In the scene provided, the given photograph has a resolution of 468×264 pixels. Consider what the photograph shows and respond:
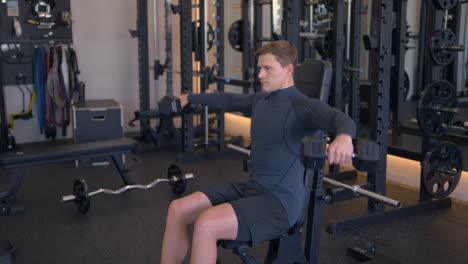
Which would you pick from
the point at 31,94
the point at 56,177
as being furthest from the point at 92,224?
the point at 31,94

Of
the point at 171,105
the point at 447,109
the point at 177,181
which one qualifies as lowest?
the point at 177,181

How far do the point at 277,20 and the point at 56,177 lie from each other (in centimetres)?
229

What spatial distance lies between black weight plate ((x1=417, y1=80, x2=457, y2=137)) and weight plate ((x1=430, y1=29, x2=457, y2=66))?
0.45ft

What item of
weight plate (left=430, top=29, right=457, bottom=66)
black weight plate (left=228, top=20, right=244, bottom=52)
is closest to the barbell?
weight plate (left=430, top=29, right=457, bottom=66)

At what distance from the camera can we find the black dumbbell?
1.44m

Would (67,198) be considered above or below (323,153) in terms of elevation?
below

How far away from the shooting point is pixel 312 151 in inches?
56.6

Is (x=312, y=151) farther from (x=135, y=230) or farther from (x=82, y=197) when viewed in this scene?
(x=82, y=197)

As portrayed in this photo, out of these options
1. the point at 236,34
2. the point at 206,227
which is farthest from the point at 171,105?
the point at 236,34

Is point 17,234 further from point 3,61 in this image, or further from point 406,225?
point 3,61

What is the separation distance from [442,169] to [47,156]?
2.40m

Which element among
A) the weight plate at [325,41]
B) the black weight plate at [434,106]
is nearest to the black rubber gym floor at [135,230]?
the black weight plate at [434,106]

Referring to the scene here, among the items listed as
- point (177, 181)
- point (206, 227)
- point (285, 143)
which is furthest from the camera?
point (177, 181)

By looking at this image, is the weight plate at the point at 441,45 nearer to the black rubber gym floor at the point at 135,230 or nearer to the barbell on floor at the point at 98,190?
the black rubber gym floor at the point at 135,230
